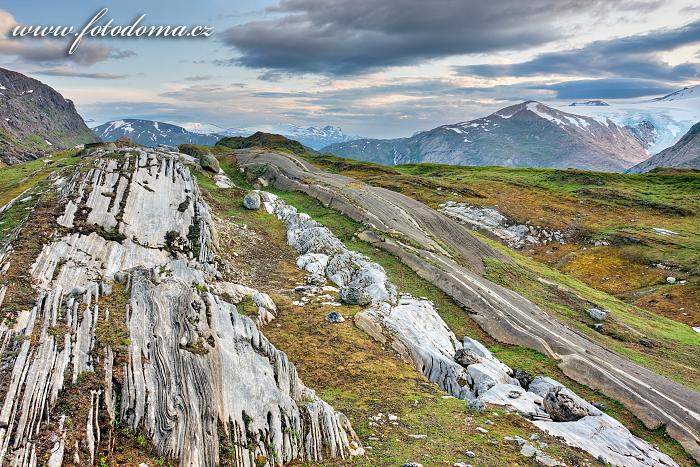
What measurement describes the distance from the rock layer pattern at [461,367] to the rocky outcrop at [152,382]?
31.7 feet

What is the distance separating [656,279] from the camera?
61281 millimetres

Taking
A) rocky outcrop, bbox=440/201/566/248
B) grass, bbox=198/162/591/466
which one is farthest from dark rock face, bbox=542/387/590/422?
rocky outcrop, bbox=440/201/566/248

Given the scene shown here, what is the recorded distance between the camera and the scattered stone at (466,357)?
27562 mm

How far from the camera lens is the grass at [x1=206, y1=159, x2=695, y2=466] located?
61.2ft

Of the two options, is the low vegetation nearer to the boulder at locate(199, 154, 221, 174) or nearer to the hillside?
the boulder at locate(199, 154, 221, 174)

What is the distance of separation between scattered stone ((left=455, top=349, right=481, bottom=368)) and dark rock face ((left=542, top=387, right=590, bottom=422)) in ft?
15.7

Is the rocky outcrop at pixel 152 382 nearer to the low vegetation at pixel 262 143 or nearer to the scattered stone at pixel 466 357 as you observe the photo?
the scattered stone at pixel 466 357

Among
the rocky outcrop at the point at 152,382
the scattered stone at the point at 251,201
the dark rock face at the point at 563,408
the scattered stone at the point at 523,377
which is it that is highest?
the scattered stone at the point at 251,201

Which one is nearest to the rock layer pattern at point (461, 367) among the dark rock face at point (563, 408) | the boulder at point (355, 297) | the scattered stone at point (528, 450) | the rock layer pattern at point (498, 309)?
the dark rock face at point (563, 408)

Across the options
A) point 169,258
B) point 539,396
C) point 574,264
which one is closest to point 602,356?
point 539,396

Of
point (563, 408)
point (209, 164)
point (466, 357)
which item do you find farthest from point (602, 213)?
point (563, 408)

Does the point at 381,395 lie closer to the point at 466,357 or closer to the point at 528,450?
the point at 528,450

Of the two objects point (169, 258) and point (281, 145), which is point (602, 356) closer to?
point (169, 258)

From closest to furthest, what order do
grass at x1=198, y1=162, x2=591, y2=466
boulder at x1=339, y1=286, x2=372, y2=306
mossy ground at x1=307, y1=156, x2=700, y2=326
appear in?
grass at x1=198, y1=162, x2=591, y2=466 < boulder at x1=339, y1=286, x2=372, y2=306 < mossy ground at x1=307, y1=156, x2=700, y2=326
